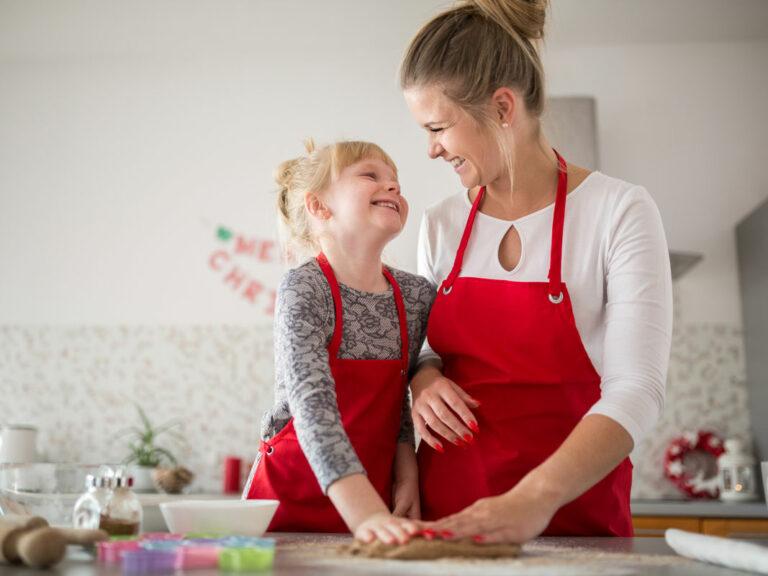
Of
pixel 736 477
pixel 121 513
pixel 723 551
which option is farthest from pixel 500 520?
pixel 736 477

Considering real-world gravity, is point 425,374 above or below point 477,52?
below

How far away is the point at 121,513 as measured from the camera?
2.91ft

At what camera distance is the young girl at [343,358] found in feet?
3.32

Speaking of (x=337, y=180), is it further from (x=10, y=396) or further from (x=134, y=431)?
(x=10, y=396)

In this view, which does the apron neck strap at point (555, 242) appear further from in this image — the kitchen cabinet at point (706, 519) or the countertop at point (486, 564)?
the kitchen cabinet at point (706, 519)

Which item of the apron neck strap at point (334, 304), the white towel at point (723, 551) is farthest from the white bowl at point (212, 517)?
the white towel at point (723, 551)

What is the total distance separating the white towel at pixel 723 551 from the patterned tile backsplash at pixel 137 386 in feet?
9.75

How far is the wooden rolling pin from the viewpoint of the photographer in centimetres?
70

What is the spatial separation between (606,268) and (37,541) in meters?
0.92

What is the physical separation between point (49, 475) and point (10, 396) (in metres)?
3.28

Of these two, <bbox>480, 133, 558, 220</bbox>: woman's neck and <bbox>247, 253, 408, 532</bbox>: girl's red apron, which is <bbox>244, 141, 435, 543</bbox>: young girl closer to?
<bbox>247, 253, 408, 532</bbox>: girl's red apron

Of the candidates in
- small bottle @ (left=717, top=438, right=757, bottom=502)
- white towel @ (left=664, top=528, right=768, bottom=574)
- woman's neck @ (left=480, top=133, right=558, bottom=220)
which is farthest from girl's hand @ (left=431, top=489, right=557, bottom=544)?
small bottle @ (left=717, top=438, right=757, bottom=502)

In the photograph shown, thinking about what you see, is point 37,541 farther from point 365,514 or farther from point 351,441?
point 351,441

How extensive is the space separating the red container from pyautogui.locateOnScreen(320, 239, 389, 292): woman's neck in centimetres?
233
